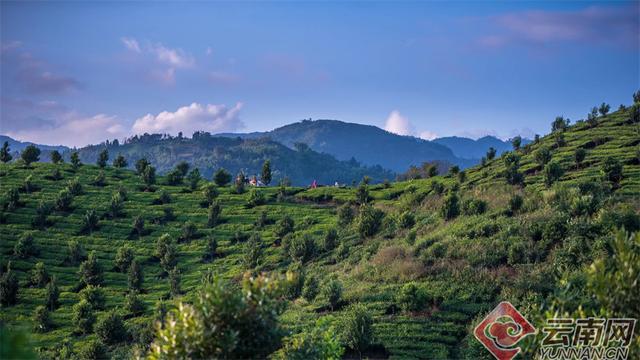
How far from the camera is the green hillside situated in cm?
2764

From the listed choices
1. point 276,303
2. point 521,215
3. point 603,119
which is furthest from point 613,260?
point 603,119

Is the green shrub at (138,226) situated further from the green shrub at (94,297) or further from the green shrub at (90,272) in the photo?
the green shrub at (94,297)

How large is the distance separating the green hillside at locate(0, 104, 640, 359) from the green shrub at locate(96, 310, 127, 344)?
633 mm

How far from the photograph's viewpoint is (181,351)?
37.0 ft

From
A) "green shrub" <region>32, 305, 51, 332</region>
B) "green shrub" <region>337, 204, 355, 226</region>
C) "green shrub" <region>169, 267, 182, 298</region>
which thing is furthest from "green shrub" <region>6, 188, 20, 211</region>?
"green shrub" <region>337, 204, 355, 226</region>

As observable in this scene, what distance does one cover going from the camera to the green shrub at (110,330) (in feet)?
114

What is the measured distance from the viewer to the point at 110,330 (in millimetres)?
34812

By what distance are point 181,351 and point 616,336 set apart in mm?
10746

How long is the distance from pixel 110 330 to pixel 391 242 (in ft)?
76.7

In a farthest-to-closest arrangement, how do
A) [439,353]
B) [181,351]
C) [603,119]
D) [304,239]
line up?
[603,119] → [304,239] → [439,353] → [181,351]

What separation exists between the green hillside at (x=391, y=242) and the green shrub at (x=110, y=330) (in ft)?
2.08

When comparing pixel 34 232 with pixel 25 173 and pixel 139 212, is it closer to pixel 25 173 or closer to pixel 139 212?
pixel 139 212

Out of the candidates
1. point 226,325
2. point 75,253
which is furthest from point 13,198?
point 226,325

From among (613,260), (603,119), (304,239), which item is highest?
(603,119)
